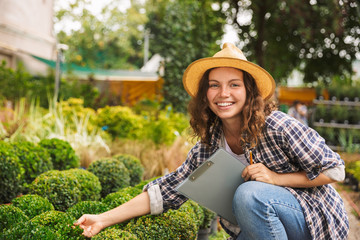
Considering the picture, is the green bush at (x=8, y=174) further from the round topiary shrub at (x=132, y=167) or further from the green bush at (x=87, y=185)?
the round topiary shrub at (x=132, y=167)

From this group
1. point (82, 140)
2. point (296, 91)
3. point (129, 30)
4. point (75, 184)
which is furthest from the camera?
point (129, 30)

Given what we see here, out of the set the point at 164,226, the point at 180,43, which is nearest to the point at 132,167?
the point at 164,226

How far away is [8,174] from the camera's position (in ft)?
9.87

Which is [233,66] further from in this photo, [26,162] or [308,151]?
[26,162]

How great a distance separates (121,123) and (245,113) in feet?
11.8

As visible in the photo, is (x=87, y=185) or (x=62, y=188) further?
(x=87, y=185)

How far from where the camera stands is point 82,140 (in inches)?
184

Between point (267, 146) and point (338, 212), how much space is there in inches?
21.5

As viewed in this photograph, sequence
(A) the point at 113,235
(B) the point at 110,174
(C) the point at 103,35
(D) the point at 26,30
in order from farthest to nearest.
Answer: (C) the point at 103,35, (D) the point at 26,30, (B) the point at 110,174, (A) the point at 113,235

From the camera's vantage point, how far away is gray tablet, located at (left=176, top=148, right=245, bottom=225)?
6.77 ft

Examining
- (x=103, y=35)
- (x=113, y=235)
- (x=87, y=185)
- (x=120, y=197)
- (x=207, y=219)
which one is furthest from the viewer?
(x=103, y=35)

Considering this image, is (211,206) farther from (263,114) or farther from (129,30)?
(129,30)

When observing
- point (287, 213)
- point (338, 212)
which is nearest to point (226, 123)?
point (287, 213)

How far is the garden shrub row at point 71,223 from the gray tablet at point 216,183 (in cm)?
27
